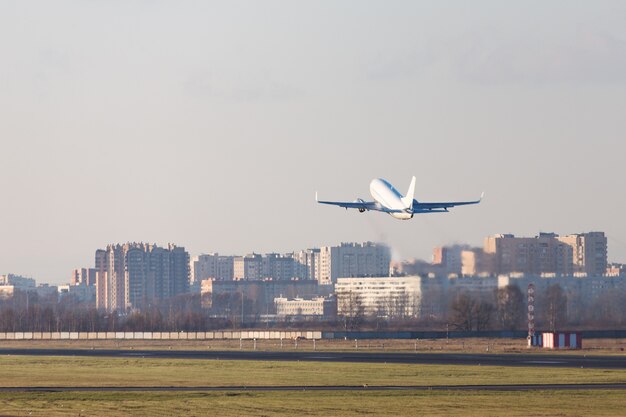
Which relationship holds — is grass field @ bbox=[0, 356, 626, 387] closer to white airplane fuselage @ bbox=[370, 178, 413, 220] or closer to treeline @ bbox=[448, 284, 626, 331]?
white airplane fuselage @ bbox=[370, 178, 413, 220]

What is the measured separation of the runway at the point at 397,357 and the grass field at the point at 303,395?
653 centimetres

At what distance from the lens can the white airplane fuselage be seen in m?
134

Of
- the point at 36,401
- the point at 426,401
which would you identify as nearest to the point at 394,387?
the point at 426,401

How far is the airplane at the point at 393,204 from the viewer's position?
441ft

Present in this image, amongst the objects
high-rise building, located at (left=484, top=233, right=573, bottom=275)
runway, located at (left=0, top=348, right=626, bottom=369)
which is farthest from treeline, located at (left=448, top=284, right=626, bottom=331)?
runway, located at (left=0, top=348, right=626, bottom=369)

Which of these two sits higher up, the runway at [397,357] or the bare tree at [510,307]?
the bare tree at [510,307]

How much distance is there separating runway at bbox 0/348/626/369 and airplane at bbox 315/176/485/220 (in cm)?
1471

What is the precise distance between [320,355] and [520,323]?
63828mm

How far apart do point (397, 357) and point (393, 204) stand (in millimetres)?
22633

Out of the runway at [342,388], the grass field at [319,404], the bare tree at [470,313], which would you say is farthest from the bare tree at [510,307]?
the grass field at [319,404]

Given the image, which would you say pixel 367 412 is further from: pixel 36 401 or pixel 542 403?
pixel 36 401

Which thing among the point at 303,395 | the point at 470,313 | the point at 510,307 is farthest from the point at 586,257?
the point at 303,395

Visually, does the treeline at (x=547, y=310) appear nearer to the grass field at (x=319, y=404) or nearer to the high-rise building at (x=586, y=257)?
the high-rise building at (x=586, y=257)

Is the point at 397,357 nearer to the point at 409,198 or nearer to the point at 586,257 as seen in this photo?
the point at 409,198
